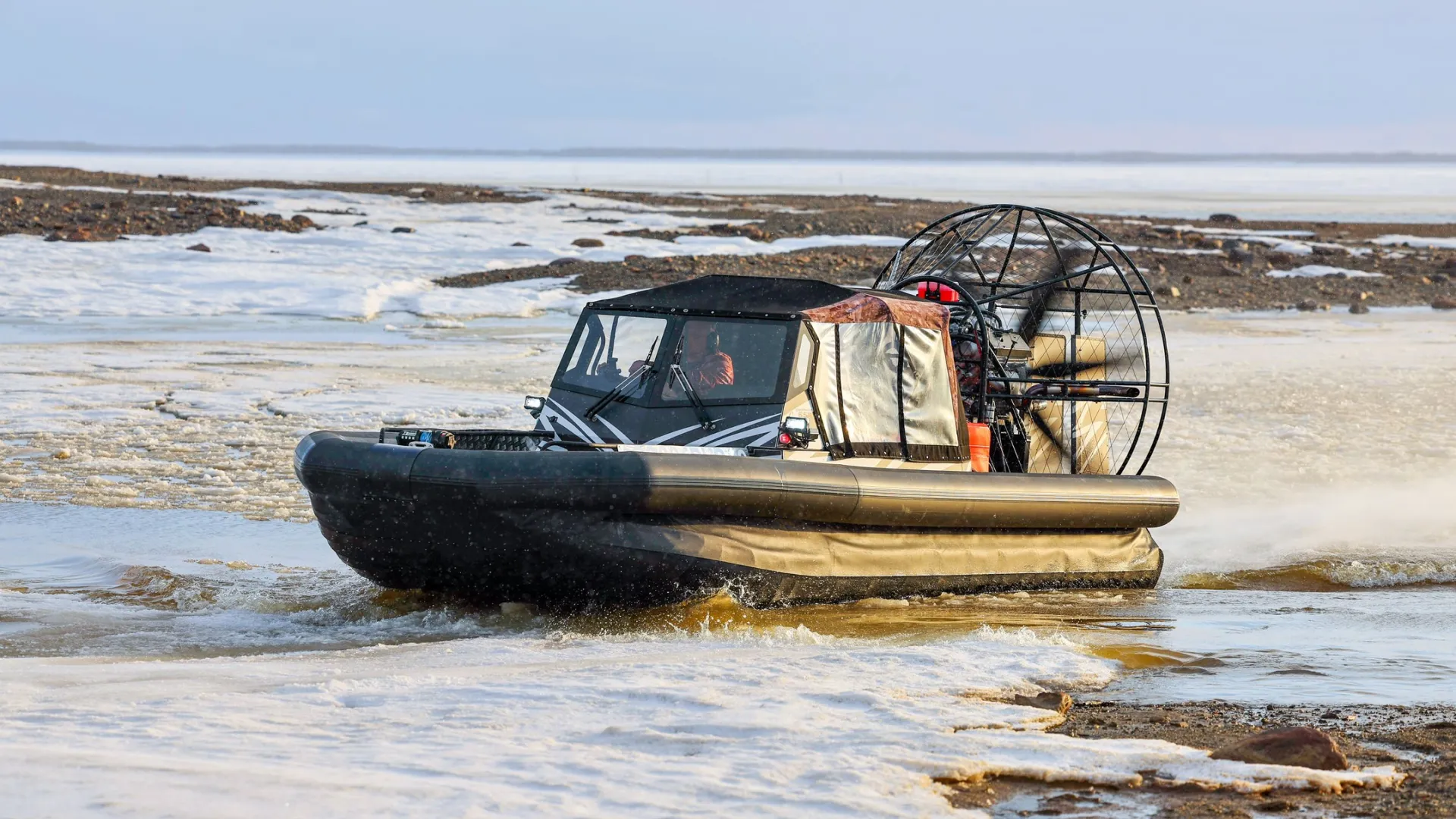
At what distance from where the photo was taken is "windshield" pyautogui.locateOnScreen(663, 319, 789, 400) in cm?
732

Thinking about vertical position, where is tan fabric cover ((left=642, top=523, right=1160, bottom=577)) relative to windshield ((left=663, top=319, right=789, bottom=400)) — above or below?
below

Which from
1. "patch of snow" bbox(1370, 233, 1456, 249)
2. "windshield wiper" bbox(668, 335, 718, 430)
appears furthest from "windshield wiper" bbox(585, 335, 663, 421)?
"patch of snow" bbox(1370, 233, 1456, 249)

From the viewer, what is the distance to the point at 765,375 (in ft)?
24.0

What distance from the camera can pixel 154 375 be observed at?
46.5 feet

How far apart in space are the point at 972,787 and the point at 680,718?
934mm

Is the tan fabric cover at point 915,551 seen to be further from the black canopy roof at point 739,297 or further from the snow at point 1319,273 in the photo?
the snow at point 1319,273

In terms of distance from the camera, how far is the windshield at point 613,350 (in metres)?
7.62

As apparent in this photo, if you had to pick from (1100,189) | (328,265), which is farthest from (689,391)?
(1100,189)

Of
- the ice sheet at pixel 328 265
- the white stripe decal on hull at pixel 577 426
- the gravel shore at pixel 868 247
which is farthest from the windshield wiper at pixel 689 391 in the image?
the gravel shore at pixel 868 247

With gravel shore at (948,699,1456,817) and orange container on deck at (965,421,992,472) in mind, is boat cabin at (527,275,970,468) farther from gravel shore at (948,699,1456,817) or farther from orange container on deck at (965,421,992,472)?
gravel shore at (948,699,1456,817)

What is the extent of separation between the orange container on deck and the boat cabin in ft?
0.54

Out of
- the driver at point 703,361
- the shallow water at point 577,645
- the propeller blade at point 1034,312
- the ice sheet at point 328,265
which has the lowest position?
the shallow water at point 577,645

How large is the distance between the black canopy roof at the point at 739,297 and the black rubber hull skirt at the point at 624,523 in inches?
33.5

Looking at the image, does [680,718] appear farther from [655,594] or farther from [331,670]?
[655,594]
